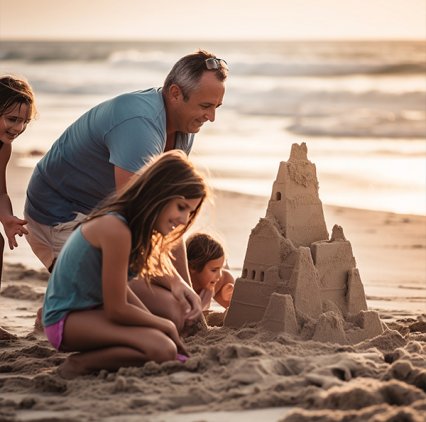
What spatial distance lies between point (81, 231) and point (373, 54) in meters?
37.0

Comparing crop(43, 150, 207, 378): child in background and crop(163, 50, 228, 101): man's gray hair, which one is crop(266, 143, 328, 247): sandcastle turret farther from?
crop(43, 150, 207, 378): child in background

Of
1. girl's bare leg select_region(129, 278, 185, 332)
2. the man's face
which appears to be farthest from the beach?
the man's face

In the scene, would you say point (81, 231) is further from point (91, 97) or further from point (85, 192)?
point (91, 97)

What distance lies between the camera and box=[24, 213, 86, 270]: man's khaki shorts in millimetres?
5328

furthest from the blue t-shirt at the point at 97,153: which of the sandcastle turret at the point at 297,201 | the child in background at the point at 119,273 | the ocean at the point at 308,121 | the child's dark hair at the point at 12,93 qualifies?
the ocean at the point at 308,121

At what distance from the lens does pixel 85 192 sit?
5.31 meters

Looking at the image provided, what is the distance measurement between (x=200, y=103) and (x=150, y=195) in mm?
905

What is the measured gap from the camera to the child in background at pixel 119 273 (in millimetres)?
4137

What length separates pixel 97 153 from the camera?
16.8ft

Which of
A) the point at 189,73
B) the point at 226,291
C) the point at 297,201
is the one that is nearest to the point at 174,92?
the point at 189,73

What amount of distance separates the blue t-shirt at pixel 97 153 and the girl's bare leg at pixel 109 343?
0.84 m

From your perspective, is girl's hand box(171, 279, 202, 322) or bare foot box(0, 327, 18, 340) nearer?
girl's hand box(171, 279, 202, 322)

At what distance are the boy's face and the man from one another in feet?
2.35

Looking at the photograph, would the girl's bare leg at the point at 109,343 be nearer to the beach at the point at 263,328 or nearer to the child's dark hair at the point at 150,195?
the beach at the point at 263,328
